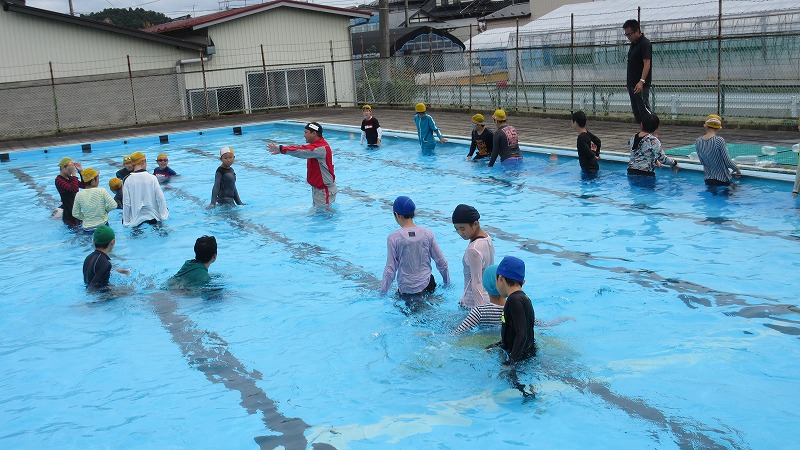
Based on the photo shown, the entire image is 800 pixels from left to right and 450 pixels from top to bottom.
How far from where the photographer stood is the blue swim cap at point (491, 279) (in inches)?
240

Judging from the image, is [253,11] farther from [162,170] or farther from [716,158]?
[716,158]

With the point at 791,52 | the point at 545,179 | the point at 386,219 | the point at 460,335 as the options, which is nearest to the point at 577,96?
the point at 791,52

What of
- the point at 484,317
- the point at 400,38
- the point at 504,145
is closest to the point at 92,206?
the point at 484,317

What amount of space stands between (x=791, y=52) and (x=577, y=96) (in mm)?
5837

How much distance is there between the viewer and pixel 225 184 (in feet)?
43.4

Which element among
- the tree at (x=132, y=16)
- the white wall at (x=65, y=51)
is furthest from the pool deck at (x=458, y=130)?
the tree at (x=132, y=16)

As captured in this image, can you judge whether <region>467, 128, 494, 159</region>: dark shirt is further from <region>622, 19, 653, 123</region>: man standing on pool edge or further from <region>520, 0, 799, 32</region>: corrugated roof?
<region>520, 0, 799, 32</region>: corrugated roof

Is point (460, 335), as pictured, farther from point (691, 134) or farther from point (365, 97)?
point (365, 97)

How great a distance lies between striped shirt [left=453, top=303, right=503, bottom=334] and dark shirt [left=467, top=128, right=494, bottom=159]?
9.66m

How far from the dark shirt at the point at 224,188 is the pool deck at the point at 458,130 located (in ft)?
21.9

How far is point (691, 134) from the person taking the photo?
16.1 meters

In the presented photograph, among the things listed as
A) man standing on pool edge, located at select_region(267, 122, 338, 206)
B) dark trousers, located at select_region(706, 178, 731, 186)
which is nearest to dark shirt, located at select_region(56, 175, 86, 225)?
man standing on pool edge, located at select_region(267, 122, 338, 206)

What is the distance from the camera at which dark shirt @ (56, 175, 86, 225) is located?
12398mm

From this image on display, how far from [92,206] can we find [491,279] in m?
7.45
